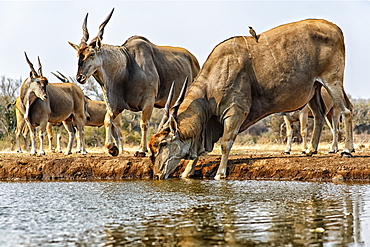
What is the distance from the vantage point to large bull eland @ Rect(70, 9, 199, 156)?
11.0 meters

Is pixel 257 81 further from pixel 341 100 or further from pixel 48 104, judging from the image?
pixel 48 104

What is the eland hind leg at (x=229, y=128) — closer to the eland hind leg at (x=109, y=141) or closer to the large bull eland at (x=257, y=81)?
the large bull eland at (x=257, y=81)

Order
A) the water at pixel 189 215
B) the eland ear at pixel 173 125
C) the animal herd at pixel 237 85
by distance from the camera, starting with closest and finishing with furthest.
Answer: the water at pixel 189 215 → the eland ear at pixel 173 125 → the animal herd at pixel 237 85

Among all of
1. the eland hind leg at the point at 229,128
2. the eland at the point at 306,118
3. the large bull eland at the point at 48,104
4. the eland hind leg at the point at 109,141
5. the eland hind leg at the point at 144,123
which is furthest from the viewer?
the large bull eland at the point at 48,104

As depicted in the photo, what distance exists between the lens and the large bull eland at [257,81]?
9398 millimetres

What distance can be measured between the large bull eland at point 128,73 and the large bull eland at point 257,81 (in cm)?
210

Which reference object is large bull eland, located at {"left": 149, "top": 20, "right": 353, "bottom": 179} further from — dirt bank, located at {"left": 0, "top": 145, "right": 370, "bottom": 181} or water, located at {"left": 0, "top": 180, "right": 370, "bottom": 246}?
water, located at {"left": 0, "top": 180, "right": 370, "bottom": 246}

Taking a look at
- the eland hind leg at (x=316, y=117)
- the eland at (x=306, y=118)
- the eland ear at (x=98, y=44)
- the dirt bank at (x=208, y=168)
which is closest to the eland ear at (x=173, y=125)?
the dirt bank at (x=208, y=168)

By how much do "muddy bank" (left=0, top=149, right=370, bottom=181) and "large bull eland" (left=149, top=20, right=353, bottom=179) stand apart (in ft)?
1.71

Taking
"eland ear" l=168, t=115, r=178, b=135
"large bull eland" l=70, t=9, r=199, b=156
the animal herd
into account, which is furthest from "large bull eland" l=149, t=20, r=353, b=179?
"large bull eland" l=70, t=9, r=199, b=156

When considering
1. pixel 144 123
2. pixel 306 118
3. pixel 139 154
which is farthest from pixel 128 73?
pixel 306 118

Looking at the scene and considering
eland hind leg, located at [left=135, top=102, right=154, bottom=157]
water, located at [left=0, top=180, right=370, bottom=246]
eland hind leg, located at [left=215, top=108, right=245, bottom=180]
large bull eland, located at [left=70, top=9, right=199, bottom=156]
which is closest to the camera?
water, located at [left=0, top=180, right=370, bottom=246]

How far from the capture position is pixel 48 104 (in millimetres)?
16469

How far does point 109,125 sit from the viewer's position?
11.3m
